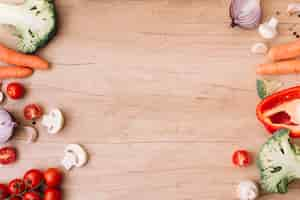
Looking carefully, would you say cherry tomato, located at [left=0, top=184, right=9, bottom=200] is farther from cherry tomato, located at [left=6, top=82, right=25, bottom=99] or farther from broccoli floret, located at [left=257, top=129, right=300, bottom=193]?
broccoli floret, located at [left=257, top=129, right=300, bottom=193]

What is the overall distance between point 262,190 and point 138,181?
0.95 feet

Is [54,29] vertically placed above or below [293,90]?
above

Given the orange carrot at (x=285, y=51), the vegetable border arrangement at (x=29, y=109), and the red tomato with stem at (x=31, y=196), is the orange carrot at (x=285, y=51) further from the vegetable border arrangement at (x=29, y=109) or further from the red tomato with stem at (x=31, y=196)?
the red tomato with stem at (x=31, y=196)

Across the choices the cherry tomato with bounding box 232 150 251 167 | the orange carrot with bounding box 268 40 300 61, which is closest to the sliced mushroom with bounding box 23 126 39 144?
the cherry tomato with bounding box 232 150 251 167

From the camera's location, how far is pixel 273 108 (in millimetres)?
1231

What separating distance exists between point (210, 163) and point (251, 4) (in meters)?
0.39

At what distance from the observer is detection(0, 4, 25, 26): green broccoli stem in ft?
4.15

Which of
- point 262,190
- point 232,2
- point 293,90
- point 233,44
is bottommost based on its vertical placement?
point 262,190

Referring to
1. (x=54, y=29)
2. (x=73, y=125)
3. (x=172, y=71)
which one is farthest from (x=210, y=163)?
(x=54, y=29)

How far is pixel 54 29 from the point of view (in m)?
1.27

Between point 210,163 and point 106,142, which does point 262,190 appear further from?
point 106,142

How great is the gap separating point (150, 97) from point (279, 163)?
338 millimetres

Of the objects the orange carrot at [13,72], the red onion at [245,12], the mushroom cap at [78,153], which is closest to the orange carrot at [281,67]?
the red onion at [245,12]

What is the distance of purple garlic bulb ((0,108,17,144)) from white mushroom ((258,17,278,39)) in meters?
0.63
